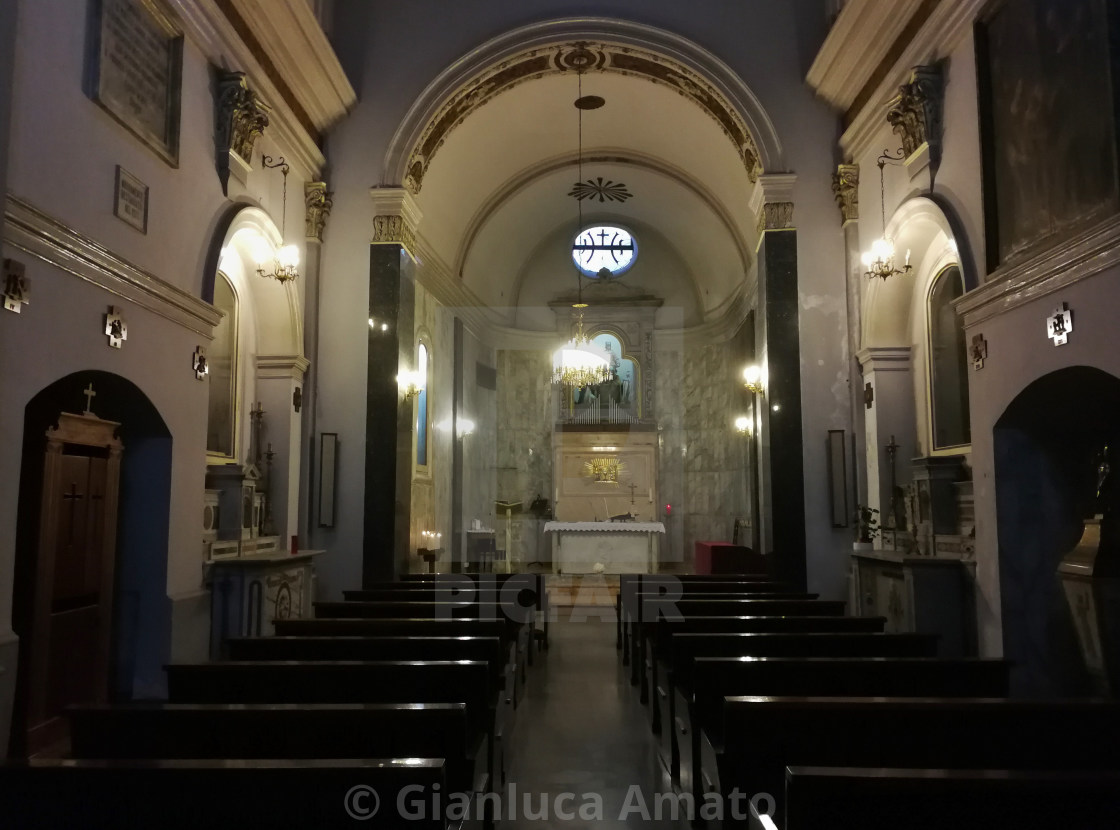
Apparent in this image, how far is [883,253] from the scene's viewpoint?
25.0 feet

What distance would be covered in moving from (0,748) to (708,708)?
363 cm

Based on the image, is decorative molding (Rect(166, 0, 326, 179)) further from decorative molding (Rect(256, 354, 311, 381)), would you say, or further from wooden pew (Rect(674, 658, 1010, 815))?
wooden pew (Rect(674, 658, 1010, 815))

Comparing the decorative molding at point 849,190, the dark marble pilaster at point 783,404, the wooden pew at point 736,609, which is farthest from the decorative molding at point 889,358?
the wooden pew at point 736,609

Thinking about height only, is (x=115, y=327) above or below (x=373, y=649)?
above

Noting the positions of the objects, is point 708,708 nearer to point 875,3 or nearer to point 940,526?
point 940,526

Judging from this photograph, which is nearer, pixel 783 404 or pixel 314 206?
pixel 783 404

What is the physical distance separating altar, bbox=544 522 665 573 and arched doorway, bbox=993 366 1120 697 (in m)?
7.63

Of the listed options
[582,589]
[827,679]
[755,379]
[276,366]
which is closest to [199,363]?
[276,366]

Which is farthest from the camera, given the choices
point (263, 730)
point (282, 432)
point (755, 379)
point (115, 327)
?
point (755, 379)

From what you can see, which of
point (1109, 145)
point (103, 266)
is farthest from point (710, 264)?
point (103, 266)

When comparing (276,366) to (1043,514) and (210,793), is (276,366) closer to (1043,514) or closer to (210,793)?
(210,793)

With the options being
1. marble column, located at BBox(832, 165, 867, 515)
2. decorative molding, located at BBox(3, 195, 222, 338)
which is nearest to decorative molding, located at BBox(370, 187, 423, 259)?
decorative molding, located at BBox(3, 195, 222, 338)

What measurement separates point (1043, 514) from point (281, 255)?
6914 millimetres

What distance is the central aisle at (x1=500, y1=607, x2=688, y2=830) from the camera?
4078 mm
